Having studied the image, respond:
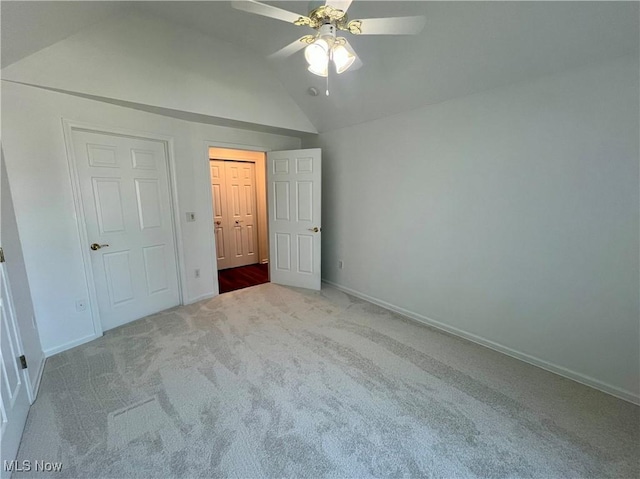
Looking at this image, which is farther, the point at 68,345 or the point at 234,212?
the point at 234,212

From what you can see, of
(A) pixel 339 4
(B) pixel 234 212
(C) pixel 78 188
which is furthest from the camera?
(B) pixel 234 212

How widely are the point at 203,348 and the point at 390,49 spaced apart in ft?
9.90

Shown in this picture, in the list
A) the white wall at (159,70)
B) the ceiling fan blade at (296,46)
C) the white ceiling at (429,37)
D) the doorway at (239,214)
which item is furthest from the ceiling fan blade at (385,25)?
the doorway at (239,214)

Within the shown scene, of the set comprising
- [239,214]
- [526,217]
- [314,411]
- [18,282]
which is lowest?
[314,411]

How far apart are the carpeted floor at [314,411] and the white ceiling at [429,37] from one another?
2.26 m

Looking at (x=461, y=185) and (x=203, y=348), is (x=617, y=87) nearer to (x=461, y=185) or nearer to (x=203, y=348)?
(x=461, y=185)

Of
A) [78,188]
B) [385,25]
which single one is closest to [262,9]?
[385,25]

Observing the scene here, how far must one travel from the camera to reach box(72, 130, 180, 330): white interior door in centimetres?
250

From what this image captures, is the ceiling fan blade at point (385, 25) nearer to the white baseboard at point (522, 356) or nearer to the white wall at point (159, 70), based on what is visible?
the white wall at point (159, 70)

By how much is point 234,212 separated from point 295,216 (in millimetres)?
1595

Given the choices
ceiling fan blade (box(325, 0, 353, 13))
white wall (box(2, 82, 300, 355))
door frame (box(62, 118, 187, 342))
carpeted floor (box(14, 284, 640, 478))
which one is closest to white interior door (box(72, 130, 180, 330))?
door frame (box(62, 118, 187, 342))

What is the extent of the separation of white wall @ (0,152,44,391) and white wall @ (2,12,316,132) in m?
0.82

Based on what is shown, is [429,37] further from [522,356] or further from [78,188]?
[78,188]

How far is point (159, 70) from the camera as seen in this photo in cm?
248
